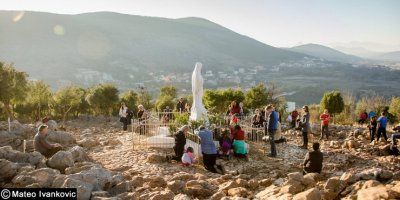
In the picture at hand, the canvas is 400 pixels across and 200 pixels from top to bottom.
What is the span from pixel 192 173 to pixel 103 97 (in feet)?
87.9

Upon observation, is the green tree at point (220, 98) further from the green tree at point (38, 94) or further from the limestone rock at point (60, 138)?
the limestone rock at point (60, 138)

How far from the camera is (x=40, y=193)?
8.19 m

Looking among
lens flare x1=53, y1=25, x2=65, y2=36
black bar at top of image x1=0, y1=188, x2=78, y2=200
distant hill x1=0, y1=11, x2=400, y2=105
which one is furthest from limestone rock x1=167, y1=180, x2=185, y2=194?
lens flare x1=53, y1=25, x2=65, y2=36

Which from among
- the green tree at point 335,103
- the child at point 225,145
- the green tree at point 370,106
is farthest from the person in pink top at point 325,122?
the green tree at point 370,106

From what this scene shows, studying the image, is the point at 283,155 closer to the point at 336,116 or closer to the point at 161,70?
the point at 336,116

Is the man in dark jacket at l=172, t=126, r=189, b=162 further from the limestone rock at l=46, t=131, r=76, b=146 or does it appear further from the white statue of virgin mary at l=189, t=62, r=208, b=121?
the limestone rock at l=46, t=131, r=76, b=146

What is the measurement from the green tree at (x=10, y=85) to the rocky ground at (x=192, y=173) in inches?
229

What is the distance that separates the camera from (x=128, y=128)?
23109mm

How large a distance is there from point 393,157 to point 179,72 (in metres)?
157

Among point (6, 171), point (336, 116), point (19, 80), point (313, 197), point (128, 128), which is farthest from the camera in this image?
point (336, 116)

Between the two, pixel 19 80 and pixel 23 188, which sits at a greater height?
pixel 19 80

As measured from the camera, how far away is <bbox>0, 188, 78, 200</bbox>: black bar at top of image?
8.00m

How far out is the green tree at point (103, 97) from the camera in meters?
36.8

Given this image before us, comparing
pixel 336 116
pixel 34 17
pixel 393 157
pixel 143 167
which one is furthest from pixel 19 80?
pixel 34 17
